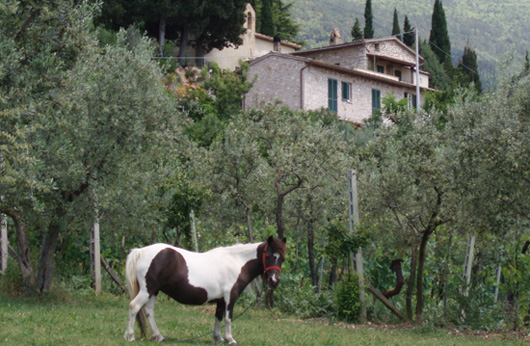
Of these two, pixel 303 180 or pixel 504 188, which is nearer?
pixel 504 188

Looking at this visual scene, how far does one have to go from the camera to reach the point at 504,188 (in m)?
14.0

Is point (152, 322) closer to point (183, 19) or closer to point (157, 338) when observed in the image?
point (157, 338)

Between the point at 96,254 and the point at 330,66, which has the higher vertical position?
the point at 330,66

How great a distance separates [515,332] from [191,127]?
2407cm

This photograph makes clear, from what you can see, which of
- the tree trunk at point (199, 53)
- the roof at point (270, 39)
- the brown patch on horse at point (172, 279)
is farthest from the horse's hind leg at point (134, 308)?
the roof at point (270, 39)

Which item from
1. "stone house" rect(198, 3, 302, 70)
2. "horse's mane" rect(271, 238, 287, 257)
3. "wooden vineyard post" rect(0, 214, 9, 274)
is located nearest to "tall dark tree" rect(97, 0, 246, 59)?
"stone house" rect(198, 3, 302, 70)

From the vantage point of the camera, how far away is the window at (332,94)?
1890 inches

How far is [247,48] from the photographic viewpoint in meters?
61.2

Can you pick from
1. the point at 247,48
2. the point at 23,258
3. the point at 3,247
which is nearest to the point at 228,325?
the point at 23,258

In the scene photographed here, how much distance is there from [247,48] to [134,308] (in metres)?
51.2

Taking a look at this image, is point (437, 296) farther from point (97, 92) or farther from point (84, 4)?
point (84, 4)

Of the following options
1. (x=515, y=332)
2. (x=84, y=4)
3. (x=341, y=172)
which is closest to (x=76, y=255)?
(x=341, y=172)

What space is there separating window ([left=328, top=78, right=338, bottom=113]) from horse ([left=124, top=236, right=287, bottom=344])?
36.3 meters

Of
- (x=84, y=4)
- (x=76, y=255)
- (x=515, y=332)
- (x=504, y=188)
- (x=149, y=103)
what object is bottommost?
(x=515, y=332)
